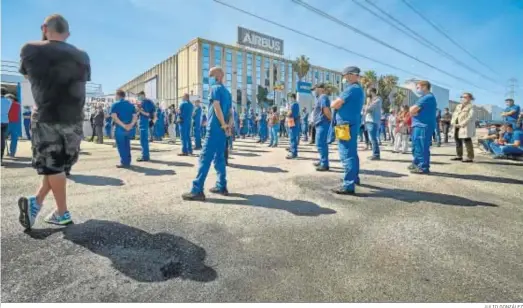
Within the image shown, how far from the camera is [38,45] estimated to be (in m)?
2.74

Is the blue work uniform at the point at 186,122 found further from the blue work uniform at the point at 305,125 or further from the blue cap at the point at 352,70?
the blue work uniform at the point at 305,125

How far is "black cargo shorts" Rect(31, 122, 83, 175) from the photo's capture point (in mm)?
2875

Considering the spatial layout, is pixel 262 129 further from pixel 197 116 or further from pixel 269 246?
pixel 269 246

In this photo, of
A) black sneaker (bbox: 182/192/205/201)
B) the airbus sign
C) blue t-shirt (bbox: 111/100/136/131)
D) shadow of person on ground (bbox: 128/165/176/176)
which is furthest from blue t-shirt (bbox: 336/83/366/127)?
the airbus sign

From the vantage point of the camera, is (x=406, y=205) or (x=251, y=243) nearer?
(x=251, y=243)

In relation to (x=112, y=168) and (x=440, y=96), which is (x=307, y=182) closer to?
(x=112, y=168)

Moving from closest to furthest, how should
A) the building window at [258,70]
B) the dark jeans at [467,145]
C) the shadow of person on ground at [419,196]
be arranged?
the shadow of person on ground at [419,196] → the dark jeans at [467,145] → the building window at [258,70]

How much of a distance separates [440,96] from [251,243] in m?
118

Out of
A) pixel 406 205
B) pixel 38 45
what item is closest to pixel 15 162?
pixel 38 45

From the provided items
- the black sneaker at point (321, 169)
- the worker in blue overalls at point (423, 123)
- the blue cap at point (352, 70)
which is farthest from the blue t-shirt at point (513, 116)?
the blue cap at point (352, 70)

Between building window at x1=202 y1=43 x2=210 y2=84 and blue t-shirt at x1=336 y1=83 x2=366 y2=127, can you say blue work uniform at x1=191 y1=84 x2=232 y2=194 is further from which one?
building window at x1=202 y1=43 x2=210 y2=84

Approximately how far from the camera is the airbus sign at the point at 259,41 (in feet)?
193

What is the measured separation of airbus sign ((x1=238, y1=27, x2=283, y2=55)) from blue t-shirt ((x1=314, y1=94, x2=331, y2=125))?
5540 centimetres

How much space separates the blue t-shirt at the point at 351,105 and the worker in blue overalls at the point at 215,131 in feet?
6.11
